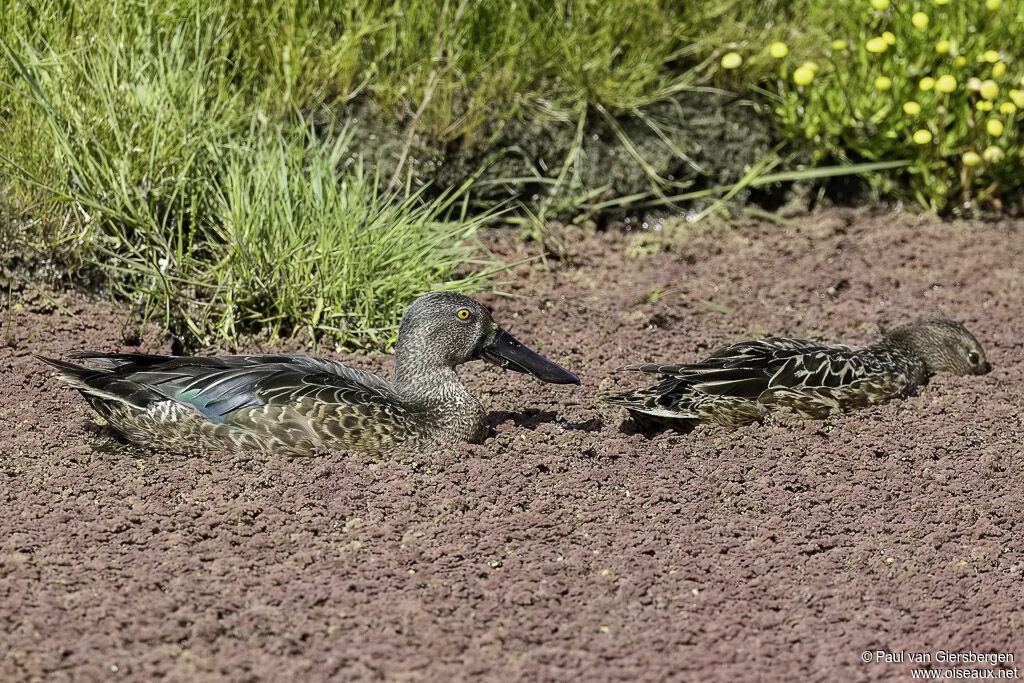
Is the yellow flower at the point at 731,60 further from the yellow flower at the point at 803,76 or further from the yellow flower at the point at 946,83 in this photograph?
the yellow flower at the point at 946,83

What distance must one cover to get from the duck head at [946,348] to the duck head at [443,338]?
1.81 metres

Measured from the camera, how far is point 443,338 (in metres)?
4.51

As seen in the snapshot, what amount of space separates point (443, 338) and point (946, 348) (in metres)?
2.45

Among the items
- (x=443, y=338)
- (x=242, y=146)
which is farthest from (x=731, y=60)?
(x=443, y=338)

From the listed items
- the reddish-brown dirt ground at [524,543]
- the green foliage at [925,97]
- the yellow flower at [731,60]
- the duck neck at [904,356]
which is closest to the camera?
the reddish-brown dirt ground at [524,543]

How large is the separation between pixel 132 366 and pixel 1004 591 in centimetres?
323

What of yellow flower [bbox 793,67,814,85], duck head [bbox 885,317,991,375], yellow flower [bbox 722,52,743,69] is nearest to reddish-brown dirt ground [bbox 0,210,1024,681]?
duck head [bbox 885,317,991,375]

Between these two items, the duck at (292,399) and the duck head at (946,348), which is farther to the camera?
the duck head at (946,348)

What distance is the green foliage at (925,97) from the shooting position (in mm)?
6719

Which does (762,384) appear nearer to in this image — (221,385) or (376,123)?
(221,385)

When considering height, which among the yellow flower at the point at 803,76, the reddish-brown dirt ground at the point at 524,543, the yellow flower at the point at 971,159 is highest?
the yellow flower at the point at 803,76

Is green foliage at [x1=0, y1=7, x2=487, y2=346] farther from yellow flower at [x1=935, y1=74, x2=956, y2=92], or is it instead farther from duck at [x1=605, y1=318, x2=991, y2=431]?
yellow flower at [x1=935, y1=74, x2=956, y2=92]

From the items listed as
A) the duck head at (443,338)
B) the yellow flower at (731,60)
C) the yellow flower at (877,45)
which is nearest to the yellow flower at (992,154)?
the yellow flower at (877,45)

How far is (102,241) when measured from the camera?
5.52 metres
